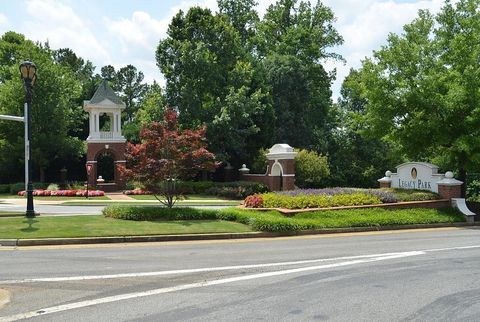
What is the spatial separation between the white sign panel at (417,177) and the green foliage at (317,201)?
12.4 feet

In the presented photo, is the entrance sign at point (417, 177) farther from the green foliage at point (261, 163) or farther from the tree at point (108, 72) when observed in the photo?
the tree at point (108, 72)

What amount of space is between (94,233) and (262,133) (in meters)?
30.7

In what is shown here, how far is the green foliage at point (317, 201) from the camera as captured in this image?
2064 cm

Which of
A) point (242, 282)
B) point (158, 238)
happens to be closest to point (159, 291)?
point (242, 282)

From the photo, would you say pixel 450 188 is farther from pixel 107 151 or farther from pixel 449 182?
pixel 107 151

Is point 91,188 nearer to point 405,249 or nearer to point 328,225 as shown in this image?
point 328,225

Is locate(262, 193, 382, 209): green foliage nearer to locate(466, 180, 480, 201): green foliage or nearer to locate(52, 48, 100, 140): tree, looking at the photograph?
locate(466, 180, 480, 201): green foliage

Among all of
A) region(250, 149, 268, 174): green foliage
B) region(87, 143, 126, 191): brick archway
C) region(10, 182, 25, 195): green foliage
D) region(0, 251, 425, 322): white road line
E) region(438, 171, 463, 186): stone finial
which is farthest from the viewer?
region(250, 149, 268, 174): green foliage

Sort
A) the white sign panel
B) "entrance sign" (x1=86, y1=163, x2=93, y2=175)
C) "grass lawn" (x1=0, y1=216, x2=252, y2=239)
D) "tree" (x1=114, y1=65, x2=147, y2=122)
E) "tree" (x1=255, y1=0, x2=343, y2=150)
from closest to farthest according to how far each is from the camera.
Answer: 1. "grass lawn" (x1=0, y1=216, x2=252, y2=239)
2. the white sign panel
3. "entrance sign" (x1=86, y1=163, x2=93, y2=175)
4. "tree" (x1=255, y1=0, x2=343, y2=150)
5. "tree" (x1=114, y1=65, x2=147, y2=122)

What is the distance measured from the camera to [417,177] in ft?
82.0

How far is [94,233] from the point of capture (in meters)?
15.8

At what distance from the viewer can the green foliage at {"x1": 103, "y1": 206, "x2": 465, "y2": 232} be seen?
1797 cm

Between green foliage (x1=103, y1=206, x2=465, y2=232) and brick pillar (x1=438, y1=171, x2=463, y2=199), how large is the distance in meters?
2.79

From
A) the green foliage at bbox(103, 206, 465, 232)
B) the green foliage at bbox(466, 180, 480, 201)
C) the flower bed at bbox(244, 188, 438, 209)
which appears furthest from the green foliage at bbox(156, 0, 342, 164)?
the green foliage at bbox(103, 206, 465, 232)
